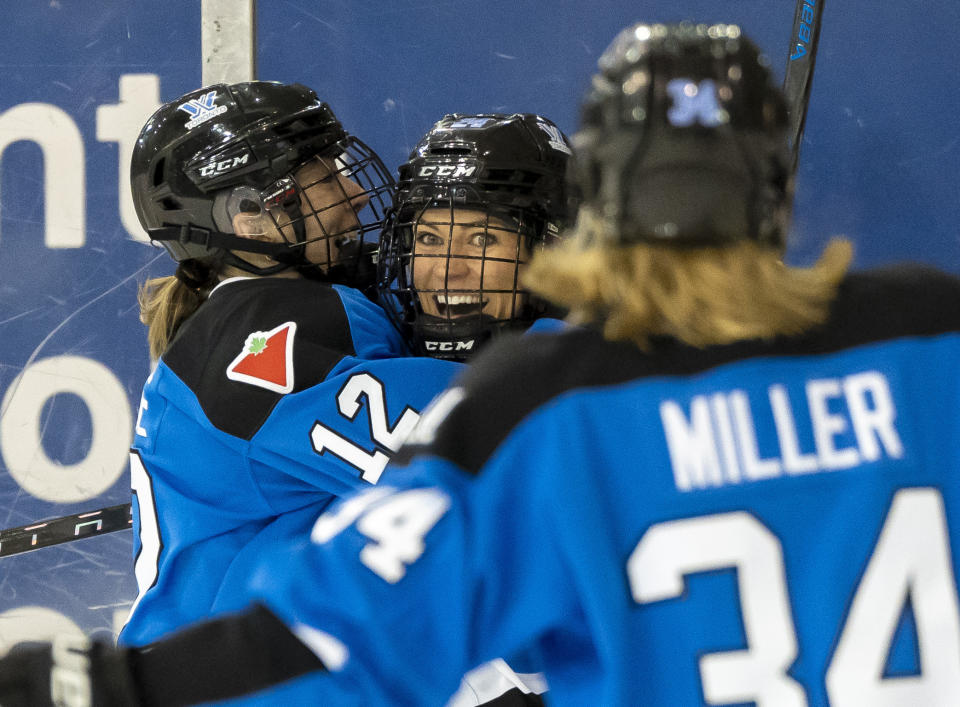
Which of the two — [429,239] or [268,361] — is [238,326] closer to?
[268,361]

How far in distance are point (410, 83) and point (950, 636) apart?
6.00ft

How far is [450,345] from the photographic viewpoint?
5.45ft

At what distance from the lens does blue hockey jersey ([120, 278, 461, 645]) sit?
1520 mm

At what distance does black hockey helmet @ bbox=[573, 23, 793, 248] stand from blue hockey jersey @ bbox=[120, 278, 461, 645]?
797 mm

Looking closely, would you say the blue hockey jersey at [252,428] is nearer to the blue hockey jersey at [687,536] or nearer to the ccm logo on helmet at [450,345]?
the ccm logo on helmet at [450,345]

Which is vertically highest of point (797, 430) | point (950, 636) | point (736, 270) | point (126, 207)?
point (736, 270)

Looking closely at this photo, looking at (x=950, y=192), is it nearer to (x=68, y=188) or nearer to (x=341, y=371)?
(x=341, y=371)

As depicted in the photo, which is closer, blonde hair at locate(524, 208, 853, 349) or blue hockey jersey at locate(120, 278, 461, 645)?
blonde hair at locate(524, 208, 853, 349)

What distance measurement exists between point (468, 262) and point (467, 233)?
5 centimetres

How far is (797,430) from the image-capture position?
769 millimetres

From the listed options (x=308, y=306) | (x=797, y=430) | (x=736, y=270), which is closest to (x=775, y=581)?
(x=797, y=430)

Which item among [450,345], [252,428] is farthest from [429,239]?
[252,428]

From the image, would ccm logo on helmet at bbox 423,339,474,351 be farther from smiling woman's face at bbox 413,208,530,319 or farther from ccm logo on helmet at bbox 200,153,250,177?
ccm logo on helmet at bbox 200,153,250,177

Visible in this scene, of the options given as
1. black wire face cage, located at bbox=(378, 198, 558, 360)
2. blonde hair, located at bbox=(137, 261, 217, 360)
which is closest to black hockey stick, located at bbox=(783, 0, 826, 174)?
black wire face cage, located at bbox=(378, 198, 558, 360)
